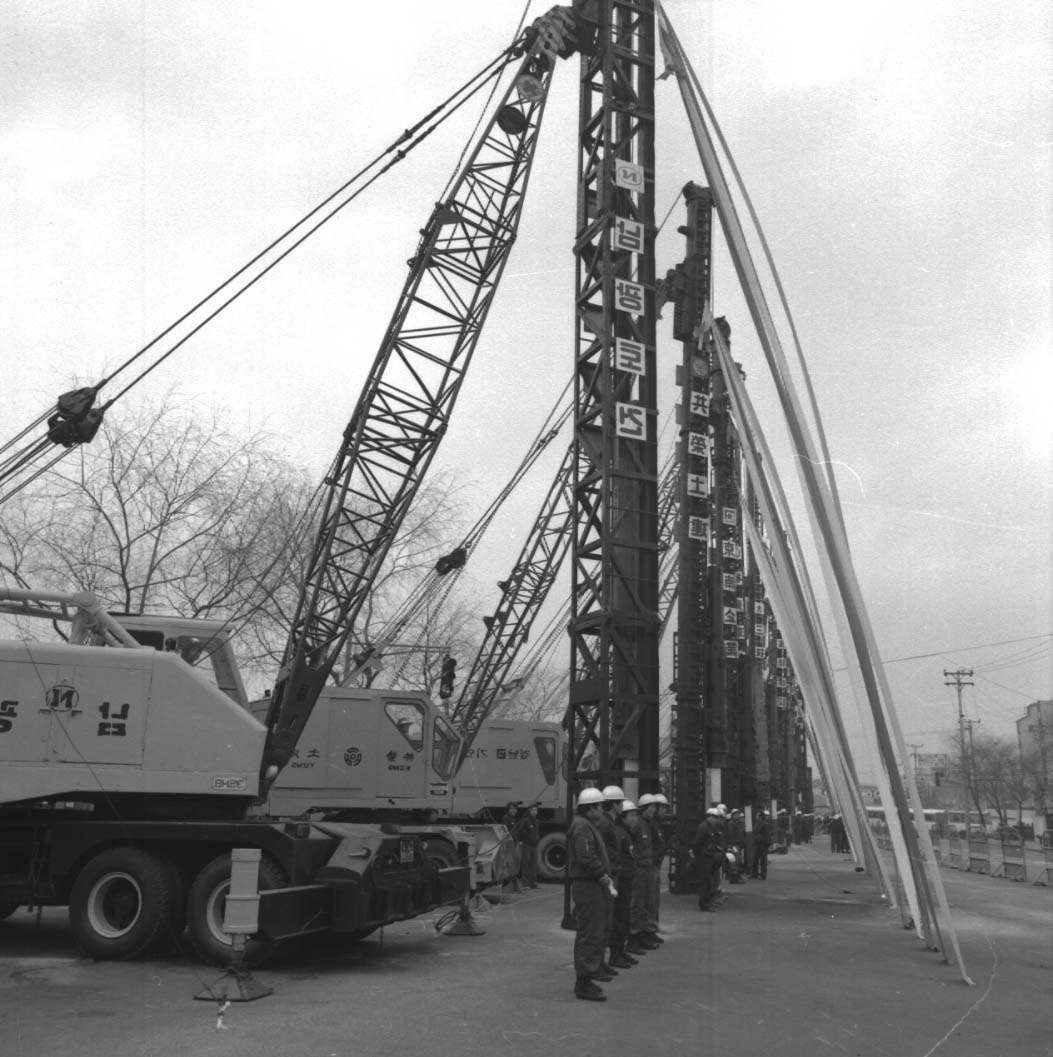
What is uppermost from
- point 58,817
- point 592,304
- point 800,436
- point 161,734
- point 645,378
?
point 592,304

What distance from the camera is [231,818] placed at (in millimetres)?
12234

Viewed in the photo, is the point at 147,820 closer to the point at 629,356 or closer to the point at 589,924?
the point at 589,924

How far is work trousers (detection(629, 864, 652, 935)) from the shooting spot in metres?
12.5

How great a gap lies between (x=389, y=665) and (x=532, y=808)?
18800 millimetres

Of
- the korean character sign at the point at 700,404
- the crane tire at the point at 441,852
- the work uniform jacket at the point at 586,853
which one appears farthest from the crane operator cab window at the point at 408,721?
the work uniform jacket at the point at 586,853

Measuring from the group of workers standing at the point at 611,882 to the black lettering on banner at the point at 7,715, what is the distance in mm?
5949

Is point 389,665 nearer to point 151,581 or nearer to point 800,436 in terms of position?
point 151,581

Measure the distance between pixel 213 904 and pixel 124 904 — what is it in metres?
1.15

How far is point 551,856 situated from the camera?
2508 cm

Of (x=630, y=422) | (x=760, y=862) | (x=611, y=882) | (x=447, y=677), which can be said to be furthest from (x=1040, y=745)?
(x=611, y=882)

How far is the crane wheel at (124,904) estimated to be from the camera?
11.1 m

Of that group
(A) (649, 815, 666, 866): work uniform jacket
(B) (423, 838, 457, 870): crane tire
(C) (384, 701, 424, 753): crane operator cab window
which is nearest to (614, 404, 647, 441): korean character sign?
(A) (649, 815, 666, 866): work uniform jacket

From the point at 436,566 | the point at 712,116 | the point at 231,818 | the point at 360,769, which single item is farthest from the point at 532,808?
the point at 712,116

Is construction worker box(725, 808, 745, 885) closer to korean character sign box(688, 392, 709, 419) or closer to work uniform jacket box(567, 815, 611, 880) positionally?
korean character sign box(688, 392, 709, 419)
